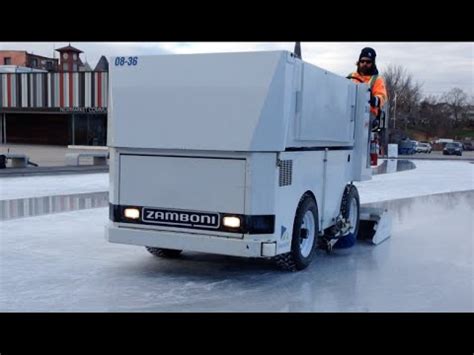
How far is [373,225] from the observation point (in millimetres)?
8945

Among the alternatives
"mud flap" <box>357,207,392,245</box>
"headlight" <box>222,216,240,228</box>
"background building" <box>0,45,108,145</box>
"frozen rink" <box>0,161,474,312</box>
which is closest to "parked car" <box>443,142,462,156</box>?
"background building" <box>0,45,108,145</box>

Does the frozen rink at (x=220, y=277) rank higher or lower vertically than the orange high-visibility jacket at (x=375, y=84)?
lower

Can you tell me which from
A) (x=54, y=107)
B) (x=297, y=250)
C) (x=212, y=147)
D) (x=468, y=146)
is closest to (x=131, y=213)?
(x=212, y=147)

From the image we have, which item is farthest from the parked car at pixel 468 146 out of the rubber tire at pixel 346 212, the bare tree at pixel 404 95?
the rubber tire at pixel 346 212

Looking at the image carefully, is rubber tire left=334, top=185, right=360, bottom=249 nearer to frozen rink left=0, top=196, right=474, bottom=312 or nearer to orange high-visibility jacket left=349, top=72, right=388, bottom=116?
frozen rink left=0, top=196, right=474, bottom=312

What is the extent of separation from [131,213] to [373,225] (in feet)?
13.3

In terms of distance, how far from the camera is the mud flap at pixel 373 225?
8863mm

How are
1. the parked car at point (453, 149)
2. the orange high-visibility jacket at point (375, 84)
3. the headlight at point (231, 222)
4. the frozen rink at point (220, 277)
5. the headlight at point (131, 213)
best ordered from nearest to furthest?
the frozen rink at point (220, 277)
the headlight at point (231, 222)
the headlight at point (131, 213)
the orange high-visibility jacket at point (375, 84)
the parked car at point (453, 149)

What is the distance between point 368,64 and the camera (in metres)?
8.80

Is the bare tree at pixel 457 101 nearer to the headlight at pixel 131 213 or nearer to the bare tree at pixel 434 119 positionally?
the bare tree at pixel 434 119

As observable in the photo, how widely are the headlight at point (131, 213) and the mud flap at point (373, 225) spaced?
154 inches

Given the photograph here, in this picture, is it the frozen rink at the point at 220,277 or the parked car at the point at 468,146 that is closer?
the frozen rink at the point at 220,277

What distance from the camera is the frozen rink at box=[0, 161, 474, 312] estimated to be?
5633 mm

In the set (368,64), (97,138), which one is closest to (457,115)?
(97,138)
